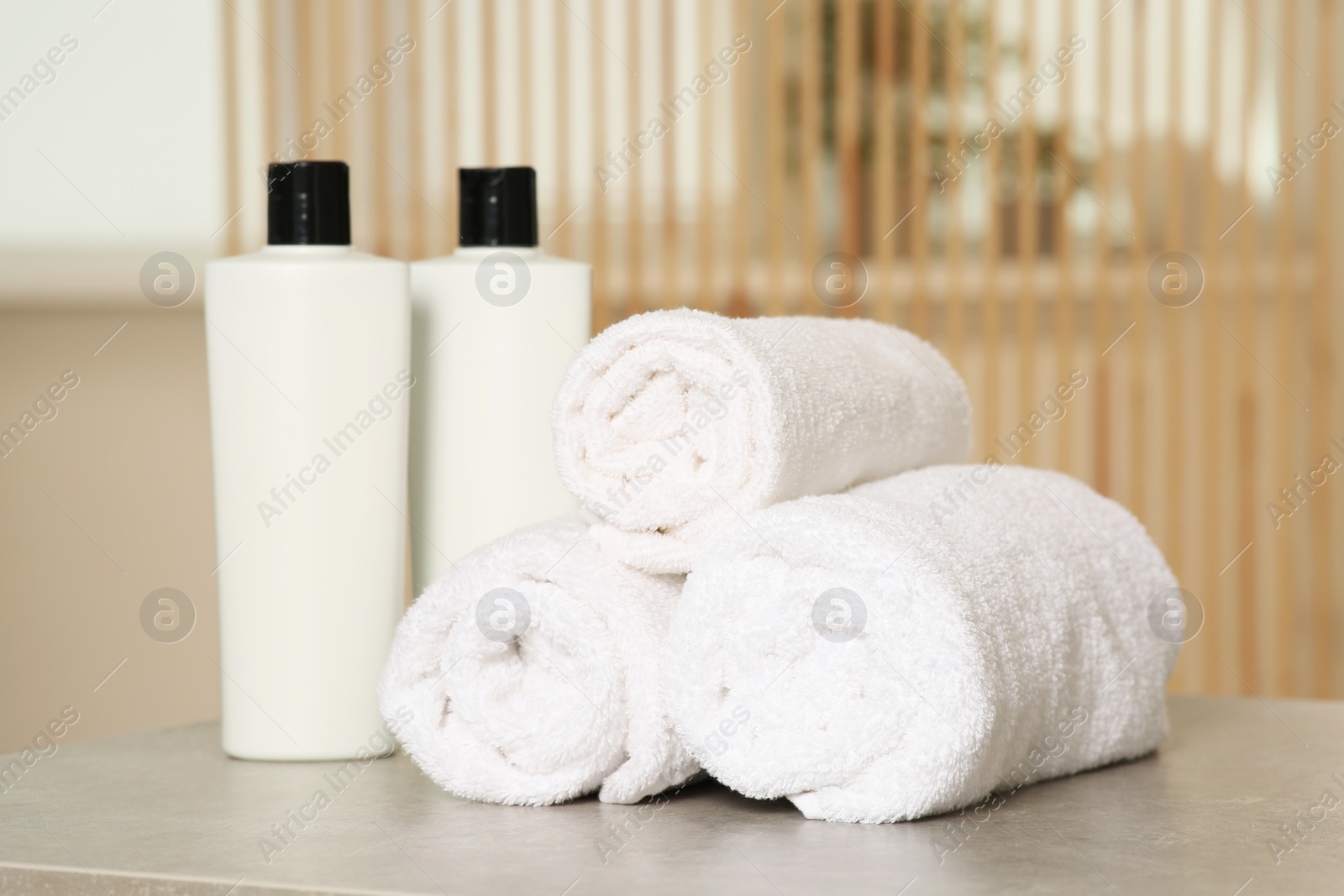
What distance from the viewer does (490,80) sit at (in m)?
1.31

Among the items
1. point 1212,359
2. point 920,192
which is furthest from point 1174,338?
point 920,192

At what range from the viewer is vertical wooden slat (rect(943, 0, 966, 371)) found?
124 centimetres

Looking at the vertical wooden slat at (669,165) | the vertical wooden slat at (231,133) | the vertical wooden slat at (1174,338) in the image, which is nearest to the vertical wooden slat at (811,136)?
the vertical wooden slat at (669,165)

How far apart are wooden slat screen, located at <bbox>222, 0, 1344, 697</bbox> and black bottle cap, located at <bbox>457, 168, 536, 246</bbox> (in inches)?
27.2

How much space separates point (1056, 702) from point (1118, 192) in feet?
3.03

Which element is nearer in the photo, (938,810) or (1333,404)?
(938,810)

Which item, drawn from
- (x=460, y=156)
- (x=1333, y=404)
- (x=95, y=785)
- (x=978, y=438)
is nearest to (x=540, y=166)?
(x=460, y=156)

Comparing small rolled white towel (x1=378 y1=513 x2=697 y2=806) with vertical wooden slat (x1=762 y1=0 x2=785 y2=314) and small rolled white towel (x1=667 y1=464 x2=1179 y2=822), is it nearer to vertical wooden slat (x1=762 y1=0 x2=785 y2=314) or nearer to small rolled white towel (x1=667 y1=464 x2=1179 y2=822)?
small rolled white towel (x1=667 y1=464 x2=1179 y2=822)

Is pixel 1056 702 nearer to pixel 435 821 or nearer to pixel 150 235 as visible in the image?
pixel 435 821

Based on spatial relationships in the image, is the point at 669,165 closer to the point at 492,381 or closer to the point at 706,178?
the point at 706,178

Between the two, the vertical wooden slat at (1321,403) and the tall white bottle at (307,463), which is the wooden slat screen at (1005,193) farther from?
the tall white bottle at (307,463)

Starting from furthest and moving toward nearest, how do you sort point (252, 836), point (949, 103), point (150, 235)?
point (150, 235) → point (949, 103) → point (252, 836)

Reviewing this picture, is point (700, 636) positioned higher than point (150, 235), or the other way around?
point (150, 235)

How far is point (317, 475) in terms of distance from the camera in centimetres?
55
